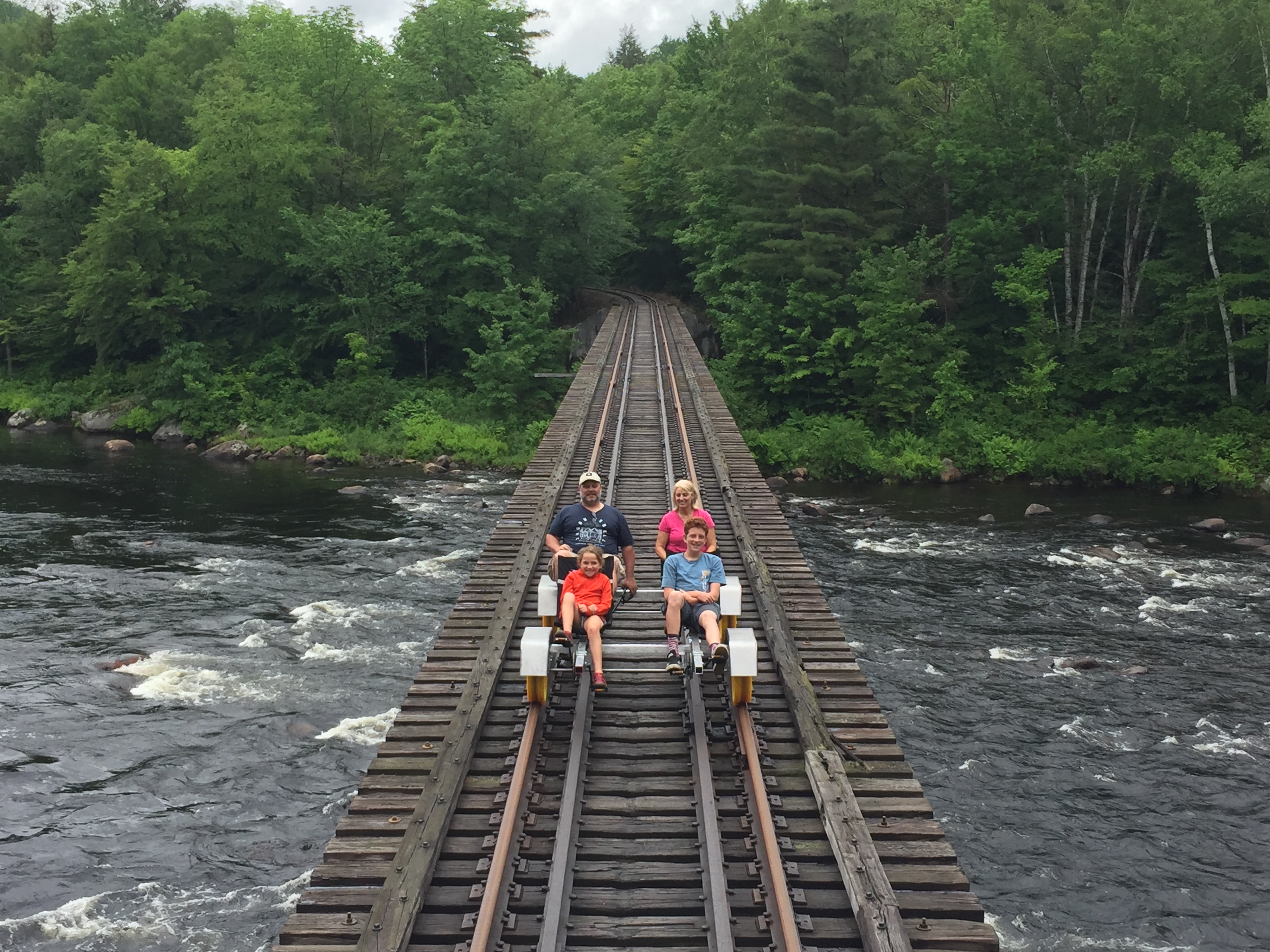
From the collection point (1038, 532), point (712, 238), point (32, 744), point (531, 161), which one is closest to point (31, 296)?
point (531, 161)

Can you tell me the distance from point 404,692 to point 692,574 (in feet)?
19.6

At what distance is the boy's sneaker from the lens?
8156 millimetres

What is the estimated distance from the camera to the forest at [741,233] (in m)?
27.6

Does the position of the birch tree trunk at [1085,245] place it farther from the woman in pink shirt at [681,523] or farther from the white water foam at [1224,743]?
the woman in pink shirt at [681,523]

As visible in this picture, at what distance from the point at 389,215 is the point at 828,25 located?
1722cm

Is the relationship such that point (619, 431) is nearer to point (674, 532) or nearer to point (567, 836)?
point (674, 532)

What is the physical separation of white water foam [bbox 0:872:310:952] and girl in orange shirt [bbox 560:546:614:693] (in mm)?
2955

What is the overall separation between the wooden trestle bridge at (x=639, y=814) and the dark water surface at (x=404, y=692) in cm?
215

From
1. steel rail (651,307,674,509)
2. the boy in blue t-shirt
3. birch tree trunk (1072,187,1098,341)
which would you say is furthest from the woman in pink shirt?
birch tree trunk (1072,187,1098,341)

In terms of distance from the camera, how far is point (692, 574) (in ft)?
27.5

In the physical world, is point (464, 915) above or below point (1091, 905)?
above

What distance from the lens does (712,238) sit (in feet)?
123

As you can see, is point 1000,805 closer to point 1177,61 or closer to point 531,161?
point 1177,61

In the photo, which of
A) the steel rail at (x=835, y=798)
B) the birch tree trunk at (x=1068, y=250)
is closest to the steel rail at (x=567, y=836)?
the steel rail at (x=835, y=798)
